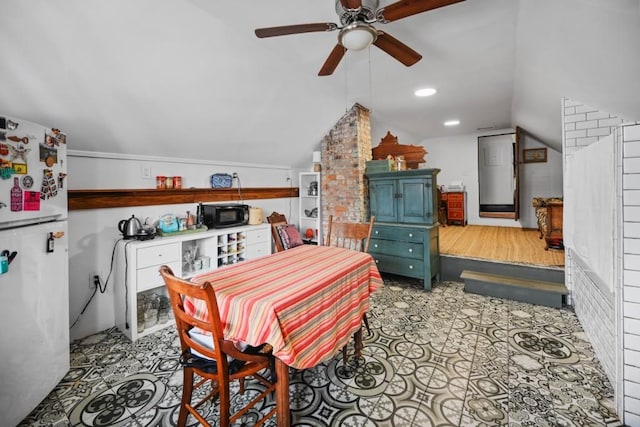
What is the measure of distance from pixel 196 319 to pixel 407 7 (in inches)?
75.9

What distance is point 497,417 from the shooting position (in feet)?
4.98

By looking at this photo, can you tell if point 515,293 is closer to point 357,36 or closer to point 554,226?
point 554,226

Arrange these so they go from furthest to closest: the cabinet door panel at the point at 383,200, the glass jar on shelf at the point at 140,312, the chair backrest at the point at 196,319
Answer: the cabinet door panel at the point at 383,200
the glass jar on shelf at the point at 140,312
the chair backrest at the point at 196,319

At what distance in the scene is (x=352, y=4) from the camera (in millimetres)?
1501

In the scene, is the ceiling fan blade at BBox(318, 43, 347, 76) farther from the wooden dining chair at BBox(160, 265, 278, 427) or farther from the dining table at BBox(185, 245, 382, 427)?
the wooden dining chair at BBox(160, 265, 278, 427)

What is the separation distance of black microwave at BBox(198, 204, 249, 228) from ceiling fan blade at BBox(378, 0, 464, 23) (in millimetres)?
2526

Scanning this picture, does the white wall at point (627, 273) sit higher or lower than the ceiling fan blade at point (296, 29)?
lower

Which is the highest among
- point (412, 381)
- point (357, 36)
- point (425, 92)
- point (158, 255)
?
point (425, 92)

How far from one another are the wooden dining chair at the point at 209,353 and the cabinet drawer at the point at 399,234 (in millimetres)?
2545

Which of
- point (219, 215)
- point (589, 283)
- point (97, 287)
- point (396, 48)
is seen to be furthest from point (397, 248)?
point (97, 287)

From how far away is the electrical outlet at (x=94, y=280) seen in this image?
2.45 m

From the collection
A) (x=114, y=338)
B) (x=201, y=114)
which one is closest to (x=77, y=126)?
(x=201, y=114)

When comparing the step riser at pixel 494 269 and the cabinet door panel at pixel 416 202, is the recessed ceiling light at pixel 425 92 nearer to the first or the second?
the cabinet door panel at pixel 416 202

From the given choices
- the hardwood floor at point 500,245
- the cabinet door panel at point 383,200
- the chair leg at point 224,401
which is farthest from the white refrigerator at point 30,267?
the hardwood floor at point 500,245
